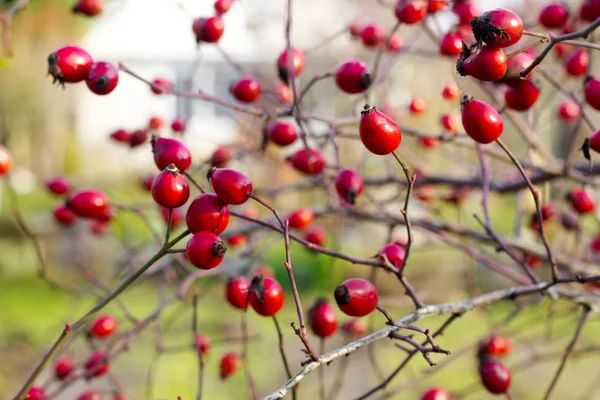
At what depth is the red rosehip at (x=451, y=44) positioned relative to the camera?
4.92 ft

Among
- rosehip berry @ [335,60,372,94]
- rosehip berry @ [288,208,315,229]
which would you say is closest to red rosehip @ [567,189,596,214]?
rosehip berry @ [288,208,315,229]

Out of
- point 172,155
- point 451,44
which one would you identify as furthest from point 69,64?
point 451,44

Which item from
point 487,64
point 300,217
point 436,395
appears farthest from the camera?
point 300,217

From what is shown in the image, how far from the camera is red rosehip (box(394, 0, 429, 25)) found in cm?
146

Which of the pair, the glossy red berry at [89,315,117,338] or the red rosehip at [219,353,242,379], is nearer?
the glossy red berry at [89,315,117,338]

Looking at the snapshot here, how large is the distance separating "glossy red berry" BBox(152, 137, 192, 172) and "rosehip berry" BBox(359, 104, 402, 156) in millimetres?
313

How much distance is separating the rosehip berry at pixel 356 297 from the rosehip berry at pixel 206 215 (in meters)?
0.23

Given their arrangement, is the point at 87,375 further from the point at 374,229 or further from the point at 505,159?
the point at 374,229

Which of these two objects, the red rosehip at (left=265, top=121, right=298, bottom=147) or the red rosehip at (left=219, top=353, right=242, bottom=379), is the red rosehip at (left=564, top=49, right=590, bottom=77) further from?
the red rosehip at (left=219, top=353, right=242, bottom=379)

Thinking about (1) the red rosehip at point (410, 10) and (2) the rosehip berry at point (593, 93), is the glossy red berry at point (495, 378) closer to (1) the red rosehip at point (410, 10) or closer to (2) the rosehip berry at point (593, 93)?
(2) the rosehip berry at point (593, 93)

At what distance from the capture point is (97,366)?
1396mm

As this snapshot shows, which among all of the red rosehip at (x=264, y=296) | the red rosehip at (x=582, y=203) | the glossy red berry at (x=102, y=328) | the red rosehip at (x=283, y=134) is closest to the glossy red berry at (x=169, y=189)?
the red rosehip at (x=264, y=296)

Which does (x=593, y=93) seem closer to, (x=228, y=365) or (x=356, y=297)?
(x=356, y=297)

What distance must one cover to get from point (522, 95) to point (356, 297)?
1.72 feet
